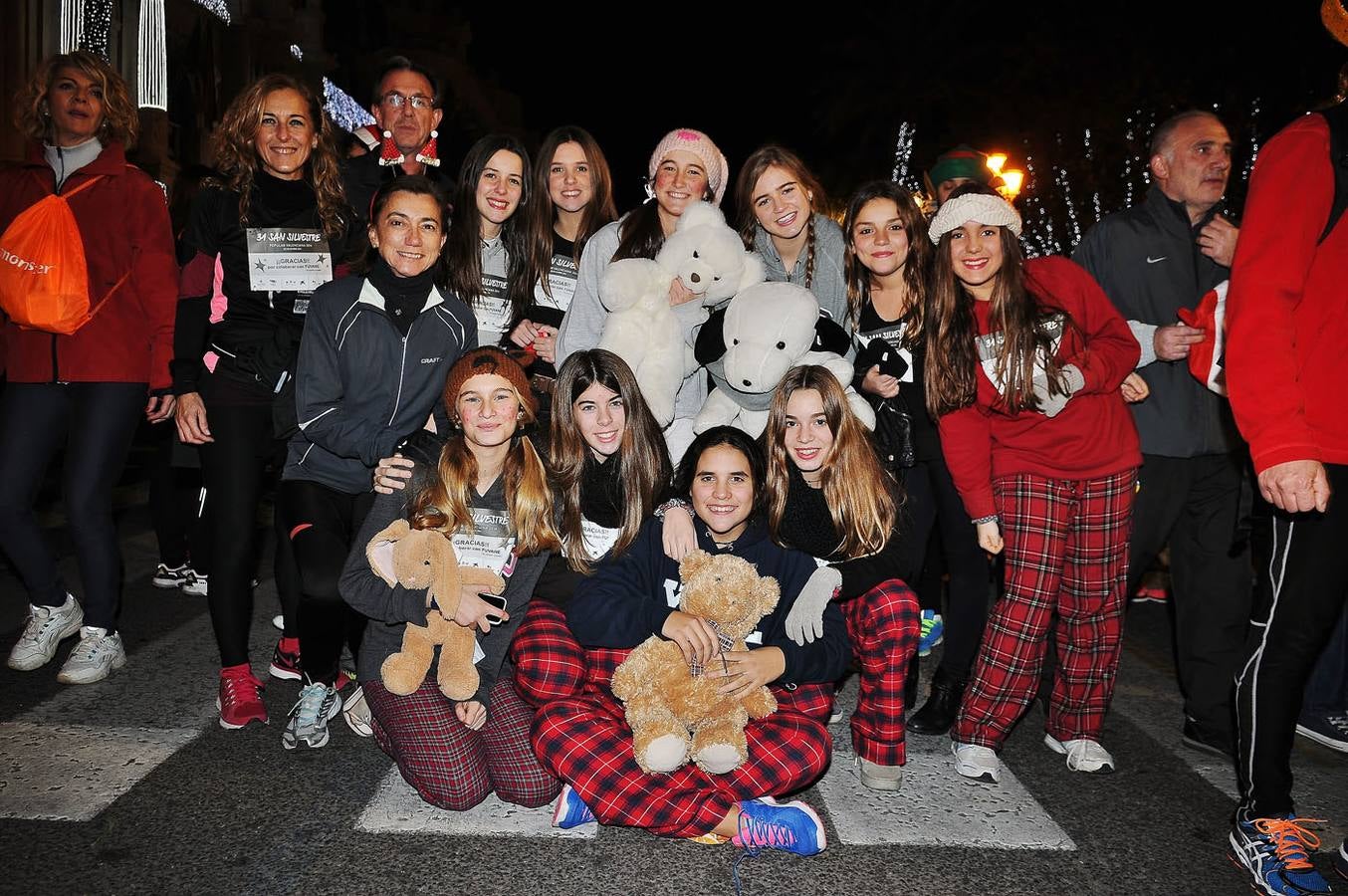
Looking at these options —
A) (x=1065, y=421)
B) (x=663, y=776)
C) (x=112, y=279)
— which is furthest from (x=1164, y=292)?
(x=112, y=279)

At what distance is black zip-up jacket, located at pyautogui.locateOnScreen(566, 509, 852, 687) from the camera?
3.09 meters

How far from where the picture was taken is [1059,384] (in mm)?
3271

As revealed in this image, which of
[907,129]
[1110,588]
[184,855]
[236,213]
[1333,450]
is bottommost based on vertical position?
[184,855]

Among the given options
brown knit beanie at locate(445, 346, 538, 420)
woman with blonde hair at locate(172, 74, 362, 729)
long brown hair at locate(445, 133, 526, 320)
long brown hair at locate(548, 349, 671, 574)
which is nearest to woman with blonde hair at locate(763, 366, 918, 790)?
long brown hair at locate(548, 349, 671, 574)

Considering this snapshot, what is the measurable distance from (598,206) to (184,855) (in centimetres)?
301

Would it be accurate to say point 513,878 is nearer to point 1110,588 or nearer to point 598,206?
point 1110,588

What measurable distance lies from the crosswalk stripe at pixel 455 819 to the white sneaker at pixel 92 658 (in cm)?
167

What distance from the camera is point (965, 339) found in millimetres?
3402

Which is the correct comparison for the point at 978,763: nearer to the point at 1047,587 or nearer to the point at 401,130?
the point at 1047,587

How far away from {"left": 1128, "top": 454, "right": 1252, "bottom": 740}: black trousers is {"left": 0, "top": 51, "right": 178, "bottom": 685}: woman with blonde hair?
3.86m

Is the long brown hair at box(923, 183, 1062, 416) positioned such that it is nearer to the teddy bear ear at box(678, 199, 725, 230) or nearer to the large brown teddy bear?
the teddy bear ear at box(678, 199, 725, 230)

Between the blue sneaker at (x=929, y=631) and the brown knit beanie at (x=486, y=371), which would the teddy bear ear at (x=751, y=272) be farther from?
the blue sneaker at (x=929, y=631)

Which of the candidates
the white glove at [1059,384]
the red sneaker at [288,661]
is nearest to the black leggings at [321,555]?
the red sneaker at [288,661]

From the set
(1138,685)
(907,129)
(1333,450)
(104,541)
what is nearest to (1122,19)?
(907,129)
